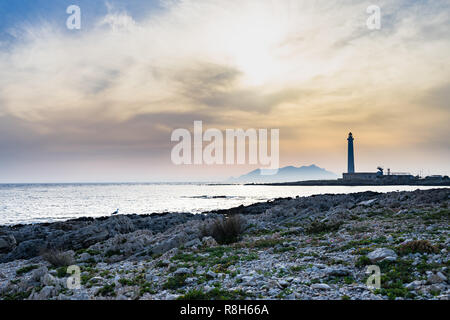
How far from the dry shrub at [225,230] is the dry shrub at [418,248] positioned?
9633mm

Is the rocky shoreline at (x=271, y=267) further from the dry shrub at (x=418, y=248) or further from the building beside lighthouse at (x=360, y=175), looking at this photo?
the building beside lighthouse at (x=360, y=175)

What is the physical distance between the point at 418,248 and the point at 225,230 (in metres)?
11.0

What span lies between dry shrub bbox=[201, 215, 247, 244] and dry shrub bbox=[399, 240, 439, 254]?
31.6 ft

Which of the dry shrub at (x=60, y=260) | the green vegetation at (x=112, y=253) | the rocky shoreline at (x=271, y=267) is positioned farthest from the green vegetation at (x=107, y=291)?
the green vegetation at (x=112, y=253)

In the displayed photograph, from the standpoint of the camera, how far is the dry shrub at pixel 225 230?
60.4 ft

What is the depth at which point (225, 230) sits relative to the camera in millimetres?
18875

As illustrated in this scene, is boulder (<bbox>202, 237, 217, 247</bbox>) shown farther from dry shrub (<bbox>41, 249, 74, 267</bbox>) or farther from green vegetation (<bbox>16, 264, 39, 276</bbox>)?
green vegetation (<bbox>16, 264, 39, 276</bbox>)

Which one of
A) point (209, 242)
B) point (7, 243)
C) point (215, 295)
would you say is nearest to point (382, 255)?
point (215, 295)

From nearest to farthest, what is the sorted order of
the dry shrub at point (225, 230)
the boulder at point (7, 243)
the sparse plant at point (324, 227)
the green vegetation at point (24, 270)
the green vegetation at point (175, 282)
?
the green vegetation at point (175, 282) < the green vegetation at point (24, 270) < the sparse plant at point (324, 227) < the dry shrub at point (225, 230) < the boulder at point (7, 243)

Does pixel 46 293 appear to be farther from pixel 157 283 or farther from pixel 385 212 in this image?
pixel 385 212

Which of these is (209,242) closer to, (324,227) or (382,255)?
(324,227)

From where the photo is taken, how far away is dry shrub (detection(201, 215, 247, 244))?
725 inches

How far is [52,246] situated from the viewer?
2148 centimetres
